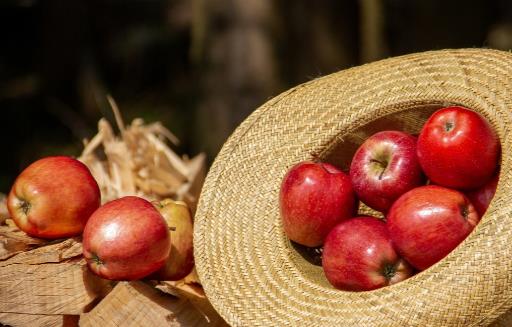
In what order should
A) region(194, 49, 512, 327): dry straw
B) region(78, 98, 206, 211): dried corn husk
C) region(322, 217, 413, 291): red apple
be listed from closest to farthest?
region(194, 49, 512, 327): dry straw
region(322, 217, 413, 291): red apple
region(78, 98, 206, 211): dried corn husk

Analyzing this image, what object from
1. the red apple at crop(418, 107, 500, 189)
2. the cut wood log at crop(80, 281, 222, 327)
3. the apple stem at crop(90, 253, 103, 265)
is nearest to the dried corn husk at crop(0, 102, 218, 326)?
the cut wood log at crop(80, 281, 222, 327)

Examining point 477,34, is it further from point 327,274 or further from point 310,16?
point 327,274

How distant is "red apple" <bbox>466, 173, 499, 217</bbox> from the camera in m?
2.21

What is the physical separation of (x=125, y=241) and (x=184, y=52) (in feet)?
23.9

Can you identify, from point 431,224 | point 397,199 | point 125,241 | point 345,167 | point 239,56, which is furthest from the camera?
point 239,56

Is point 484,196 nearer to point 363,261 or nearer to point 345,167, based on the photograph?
point 363,261

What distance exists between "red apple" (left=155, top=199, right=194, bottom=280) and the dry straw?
0.67 feet

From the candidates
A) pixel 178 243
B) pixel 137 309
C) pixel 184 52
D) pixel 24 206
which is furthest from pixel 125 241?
pixel 184 52

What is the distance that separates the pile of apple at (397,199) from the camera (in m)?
2.14

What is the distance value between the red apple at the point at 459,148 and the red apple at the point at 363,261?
0.81 feet

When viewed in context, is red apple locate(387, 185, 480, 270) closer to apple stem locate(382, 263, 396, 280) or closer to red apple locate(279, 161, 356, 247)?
apple stem locate(382, 263, 396, 280)

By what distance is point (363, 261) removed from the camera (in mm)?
2219

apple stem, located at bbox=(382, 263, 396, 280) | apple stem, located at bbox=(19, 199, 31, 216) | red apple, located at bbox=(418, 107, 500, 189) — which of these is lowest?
apple stem, located at bbox=(382, 263, 396, 280)

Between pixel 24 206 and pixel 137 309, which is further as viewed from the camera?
pixel 24 206
